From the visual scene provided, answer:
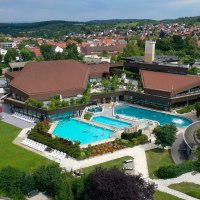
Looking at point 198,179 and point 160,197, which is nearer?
point 160,197

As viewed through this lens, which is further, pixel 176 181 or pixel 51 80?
pixel 51 80

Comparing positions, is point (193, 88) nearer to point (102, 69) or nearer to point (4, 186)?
point (102, 69)

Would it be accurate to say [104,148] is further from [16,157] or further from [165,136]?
[16,157]

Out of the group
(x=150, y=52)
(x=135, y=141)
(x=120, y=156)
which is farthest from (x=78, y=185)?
(x=150, y=52)

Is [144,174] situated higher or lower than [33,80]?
lower

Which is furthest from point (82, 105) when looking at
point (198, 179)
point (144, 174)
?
point (198, 179)

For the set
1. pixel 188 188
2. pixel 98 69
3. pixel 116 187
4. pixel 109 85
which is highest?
pixel 116 187

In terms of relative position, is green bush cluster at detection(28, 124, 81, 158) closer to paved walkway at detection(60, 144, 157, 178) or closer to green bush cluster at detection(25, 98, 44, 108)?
paved walkway at detection(60, 144, 157, 178)

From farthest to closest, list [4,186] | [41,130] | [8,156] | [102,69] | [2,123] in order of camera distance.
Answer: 1. [102,69]
2. [2,123]
3. [41,130]
4. [8,156]
5. [4,186]
